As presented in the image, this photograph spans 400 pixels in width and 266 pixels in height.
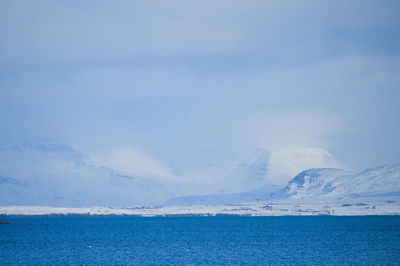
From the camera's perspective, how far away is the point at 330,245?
12619 cm

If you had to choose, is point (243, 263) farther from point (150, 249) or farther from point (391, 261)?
point (150, 249)

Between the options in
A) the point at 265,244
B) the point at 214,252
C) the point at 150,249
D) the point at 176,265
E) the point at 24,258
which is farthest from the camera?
the point at 265,244

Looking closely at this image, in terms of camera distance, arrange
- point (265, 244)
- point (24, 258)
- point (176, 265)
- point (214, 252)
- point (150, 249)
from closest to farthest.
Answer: point (176, 265) → point (24, 258) → point (214, 252) → point (150, 249) → point (265, 244)

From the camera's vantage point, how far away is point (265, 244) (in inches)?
5202

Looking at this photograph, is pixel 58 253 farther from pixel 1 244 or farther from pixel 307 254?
pixel 307 254

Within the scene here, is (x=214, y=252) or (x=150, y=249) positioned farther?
(x=150, y=249)

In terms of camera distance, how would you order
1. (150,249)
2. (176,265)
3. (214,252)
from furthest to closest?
(150,249) < (214,252) < (176,265)

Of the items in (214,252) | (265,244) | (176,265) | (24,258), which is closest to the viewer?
(176,265)

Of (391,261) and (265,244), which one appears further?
(265,244)

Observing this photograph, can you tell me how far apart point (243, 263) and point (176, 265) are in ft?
36.2

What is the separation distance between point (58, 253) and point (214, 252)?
30252 millimetres

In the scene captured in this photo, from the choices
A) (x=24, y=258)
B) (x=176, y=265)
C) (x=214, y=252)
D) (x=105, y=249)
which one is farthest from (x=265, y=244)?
(x=24, y=258)

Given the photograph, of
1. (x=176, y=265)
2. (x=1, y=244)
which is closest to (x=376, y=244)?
(x=176, y=265)

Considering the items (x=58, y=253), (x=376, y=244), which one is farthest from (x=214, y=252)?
(x=376, y=244)
